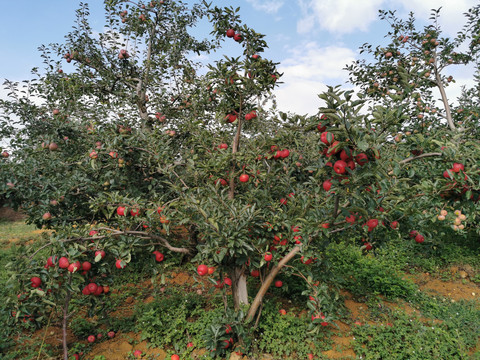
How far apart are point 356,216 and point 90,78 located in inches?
231

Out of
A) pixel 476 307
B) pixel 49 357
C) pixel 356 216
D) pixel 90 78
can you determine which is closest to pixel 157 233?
pixel 49 357

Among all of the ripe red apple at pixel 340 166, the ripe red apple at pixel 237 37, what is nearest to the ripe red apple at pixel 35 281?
the ripe red apple at pixel 340 166

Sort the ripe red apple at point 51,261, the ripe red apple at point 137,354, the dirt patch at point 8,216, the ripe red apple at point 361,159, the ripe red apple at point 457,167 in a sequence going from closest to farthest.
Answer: the ripe red apple at point 361,159
the ripe red apple at point 457,167
the ripe red apple at point 51,261
the ripe red apple at point 137,354
the dirt patch at point 8,216

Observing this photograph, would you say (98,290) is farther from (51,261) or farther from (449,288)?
(449,288)

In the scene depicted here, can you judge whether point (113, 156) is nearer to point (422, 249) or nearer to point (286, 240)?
point (286, 240)

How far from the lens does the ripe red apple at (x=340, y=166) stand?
2.07m

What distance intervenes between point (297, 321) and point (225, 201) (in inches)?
74.2

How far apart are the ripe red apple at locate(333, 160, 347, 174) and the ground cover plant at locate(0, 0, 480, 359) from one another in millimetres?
10

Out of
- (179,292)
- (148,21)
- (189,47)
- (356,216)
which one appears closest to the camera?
(356,216)

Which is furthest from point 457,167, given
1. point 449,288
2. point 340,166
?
point 449,288

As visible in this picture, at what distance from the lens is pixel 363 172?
207 centimetres

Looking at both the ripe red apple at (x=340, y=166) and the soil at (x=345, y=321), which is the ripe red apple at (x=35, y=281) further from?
the ripe red apple at (x=340, y=166)

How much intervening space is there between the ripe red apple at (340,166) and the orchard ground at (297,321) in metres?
1.70

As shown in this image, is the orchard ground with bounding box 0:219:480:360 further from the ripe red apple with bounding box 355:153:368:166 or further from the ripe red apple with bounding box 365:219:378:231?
the ripe red apple with bounding box 355:153:368:166
